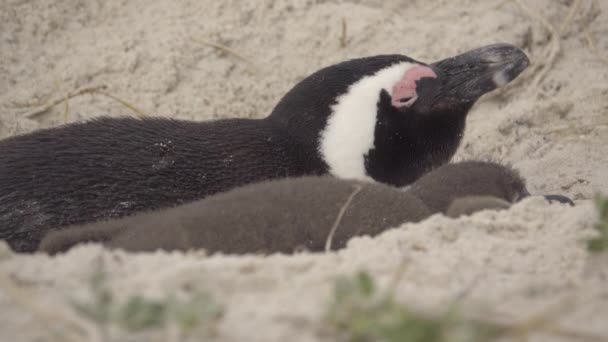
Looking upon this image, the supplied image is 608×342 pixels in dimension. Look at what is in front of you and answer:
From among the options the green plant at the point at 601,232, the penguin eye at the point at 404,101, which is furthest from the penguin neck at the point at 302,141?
the green plant at the point at 601,232

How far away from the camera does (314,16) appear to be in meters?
4.44

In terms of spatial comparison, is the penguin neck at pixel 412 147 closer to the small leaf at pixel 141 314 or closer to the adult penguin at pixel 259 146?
the adult penguin at pixel 259 146

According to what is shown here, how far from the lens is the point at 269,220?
2.14 metres

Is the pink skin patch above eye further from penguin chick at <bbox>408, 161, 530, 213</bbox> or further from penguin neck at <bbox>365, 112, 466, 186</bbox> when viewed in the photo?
A: penguin chick at <bbox>408, 161, 530, 213</bbox>

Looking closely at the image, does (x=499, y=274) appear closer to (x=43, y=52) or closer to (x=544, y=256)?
(x=544, y=256)

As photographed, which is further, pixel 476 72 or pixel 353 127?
pixel 476 72

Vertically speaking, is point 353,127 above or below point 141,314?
below

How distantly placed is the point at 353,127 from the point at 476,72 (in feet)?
A: 1.78

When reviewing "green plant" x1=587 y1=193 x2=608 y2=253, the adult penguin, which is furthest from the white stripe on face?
"green plant" x1=587 y1=193 x2=608 y2=253

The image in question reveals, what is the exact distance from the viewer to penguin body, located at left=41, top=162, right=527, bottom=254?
6.81ft

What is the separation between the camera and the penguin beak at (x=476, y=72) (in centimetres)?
307

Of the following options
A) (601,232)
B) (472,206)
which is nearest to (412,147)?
(472,206)

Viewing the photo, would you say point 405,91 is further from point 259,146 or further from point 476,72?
point 259,146

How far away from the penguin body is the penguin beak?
27.4 inches
